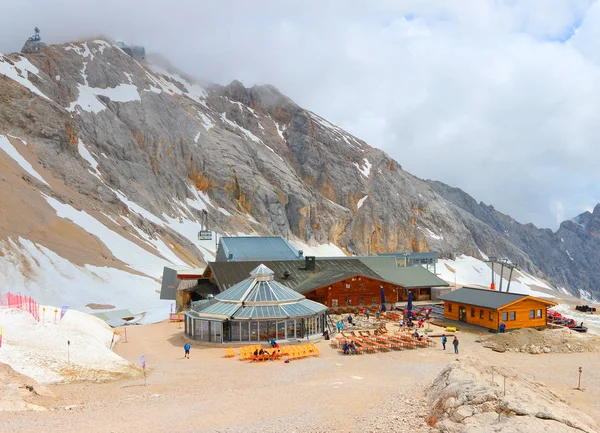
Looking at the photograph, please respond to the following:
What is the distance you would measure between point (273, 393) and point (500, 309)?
23.2m

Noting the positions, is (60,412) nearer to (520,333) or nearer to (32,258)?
(520,333)

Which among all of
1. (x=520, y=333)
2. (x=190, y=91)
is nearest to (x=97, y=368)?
(x=520, y=333)

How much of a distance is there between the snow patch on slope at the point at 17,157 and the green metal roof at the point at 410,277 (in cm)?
5506

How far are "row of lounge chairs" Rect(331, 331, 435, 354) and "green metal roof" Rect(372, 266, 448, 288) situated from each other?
813 inches

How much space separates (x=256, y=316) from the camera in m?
31.7

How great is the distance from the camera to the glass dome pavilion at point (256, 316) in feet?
104

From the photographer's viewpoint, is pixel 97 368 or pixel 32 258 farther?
pixel 32 258

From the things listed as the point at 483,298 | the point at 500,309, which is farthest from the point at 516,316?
the point at 483,298

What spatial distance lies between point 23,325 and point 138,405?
1010 centimetres

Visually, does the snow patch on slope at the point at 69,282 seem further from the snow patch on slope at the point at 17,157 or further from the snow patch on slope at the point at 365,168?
the snow patch on slope at the point at 365,168

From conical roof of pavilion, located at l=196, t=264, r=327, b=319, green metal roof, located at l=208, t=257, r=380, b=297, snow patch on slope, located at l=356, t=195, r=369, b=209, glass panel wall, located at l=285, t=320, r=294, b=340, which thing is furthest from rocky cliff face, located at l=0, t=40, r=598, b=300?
glass panel wall, located at l=285, t=320, r=294, b=340

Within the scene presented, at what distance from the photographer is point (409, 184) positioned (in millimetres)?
152875

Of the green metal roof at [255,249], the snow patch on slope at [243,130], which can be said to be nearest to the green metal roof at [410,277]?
the green metal roof at [255,249]

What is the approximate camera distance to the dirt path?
1602cm
